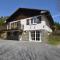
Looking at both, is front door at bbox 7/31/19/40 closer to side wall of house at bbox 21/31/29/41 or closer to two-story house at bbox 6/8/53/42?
two-story house at bbox 6/8/53/42

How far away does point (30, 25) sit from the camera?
3011cm

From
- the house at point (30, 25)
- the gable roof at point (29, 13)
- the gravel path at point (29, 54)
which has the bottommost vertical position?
the gravel path at point (29, 54)

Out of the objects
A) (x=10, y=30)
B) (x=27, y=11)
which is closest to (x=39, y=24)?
(x=27, y=11)

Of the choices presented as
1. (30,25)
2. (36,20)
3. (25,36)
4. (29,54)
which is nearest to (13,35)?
(25,36)

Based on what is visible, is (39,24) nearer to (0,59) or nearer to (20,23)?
(20,23)

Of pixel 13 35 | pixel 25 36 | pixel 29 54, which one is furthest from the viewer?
pixel 13 35

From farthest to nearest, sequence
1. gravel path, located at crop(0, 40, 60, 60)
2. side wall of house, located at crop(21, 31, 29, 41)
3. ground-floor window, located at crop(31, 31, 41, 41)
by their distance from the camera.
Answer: side wall of house, located at crop(21, 31, 29, 41), ground-floor window, located at crop(31, 31, 41, 41), gravel path, located at crop(0, 40, 60, 60)

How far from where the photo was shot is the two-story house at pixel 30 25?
2883cm

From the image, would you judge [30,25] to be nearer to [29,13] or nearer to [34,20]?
[34,20]

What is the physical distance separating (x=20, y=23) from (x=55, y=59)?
2570 cm

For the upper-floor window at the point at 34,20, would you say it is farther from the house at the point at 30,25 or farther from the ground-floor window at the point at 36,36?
the ground-floor window at the point at 36,36

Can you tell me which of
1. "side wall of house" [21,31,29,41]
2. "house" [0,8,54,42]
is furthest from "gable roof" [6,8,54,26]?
"side wall of house" [21,31,29,41]

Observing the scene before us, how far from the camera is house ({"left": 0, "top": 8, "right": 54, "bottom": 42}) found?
28.8 meters

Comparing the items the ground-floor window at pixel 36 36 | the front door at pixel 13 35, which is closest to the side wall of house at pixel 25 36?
the ground-floor window at pixel 36 36
